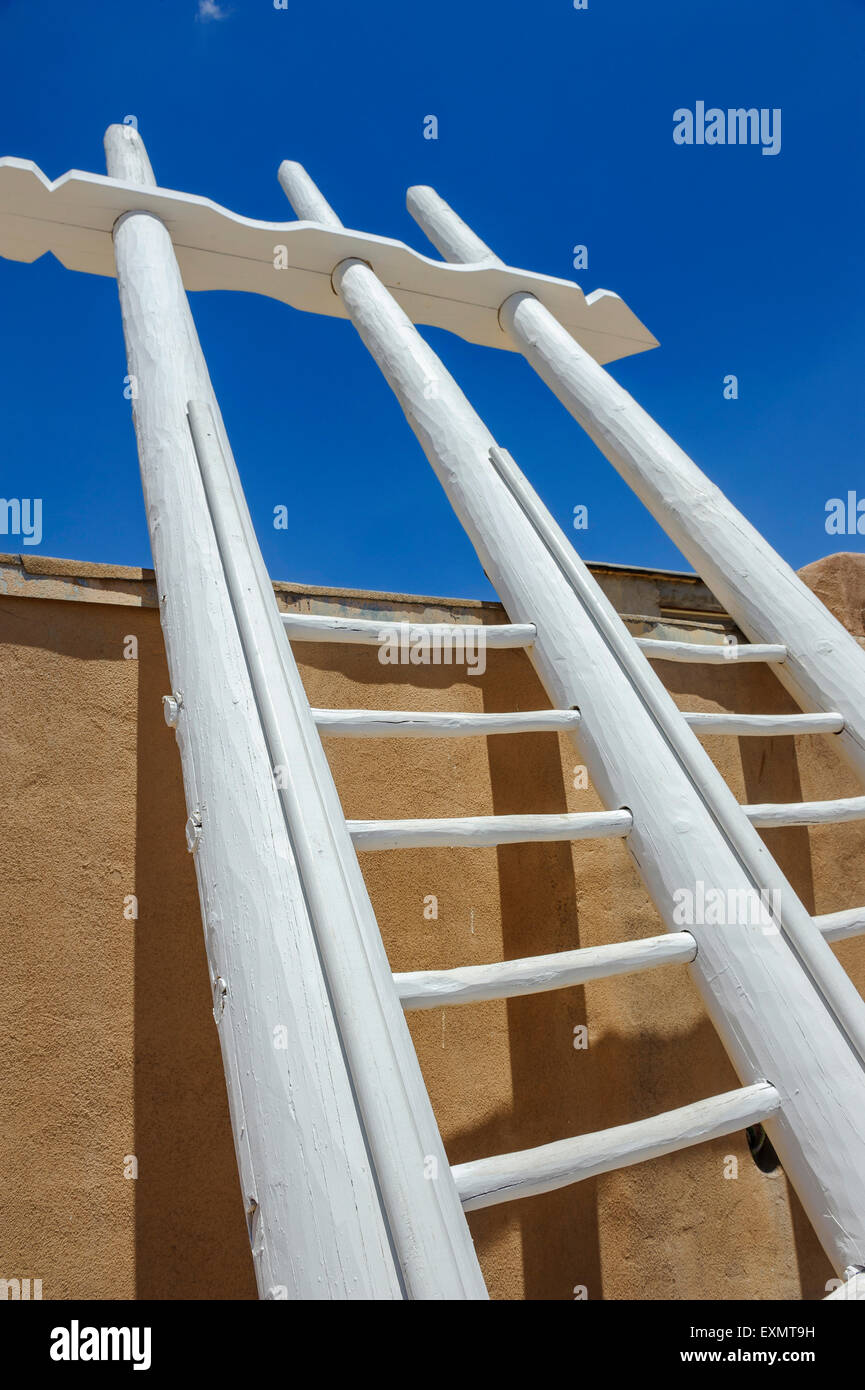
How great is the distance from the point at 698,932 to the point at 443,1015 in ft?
2.80

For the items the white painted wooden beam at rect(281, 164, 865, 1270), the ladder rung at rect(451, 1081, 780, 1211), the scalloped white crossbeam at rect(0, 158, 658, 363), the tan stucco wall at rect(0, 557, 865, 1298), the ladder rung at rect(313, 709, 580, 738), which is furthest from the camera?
the scalloped white crossbeam at rect(0, 158, 658, 363)

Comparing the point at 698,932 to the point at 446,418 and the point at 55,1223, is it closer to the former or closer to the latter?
the point at 55,1223

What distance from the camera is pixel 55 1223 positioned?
1.63 m

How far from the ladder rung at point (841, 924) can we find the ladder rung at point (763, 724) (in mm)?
395

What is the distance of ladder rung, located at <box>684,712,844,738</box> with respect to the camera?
5.74 ft

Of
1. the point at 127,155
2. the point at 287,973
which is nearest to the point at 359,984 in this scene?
the point at 287,973

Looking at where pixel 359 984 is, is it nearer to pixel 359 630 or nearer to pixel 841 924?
pixel 359 630

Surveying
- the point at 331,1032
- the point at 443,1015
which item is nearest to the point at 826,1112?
the point at 331,1032

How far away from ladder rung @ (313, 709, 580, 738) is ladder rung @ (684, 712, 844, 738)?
29cm

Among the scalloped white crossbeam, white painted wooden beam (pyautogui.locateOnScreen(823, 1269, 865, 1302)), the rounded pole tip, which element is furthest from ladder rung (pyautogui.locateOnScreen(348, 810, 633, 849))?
the rounded pole tip

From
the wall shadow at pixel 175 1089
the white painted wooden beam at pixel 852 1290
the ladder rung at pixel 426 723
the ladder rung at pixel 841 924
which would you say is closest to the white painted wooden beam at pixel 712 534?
the ladder rung at pixel 841 924

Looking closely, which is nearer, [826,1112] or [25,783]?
[826,1112]

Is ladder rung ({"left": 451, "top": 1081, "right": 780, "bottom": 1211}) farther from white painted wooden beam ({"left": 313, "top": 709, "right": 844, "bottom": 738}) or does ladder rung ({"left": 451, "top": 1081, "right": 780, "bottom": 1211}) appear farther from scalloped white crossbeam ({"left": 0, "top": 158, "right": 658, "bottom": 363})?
scalloped white crossbeam ({"left": 0, "top": 158, "right": 658, "bottom": 363})

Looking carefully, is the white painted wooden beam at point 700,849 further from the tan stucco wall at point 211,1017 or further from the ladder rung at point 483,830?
the tan stucco wall at point 211,1017
